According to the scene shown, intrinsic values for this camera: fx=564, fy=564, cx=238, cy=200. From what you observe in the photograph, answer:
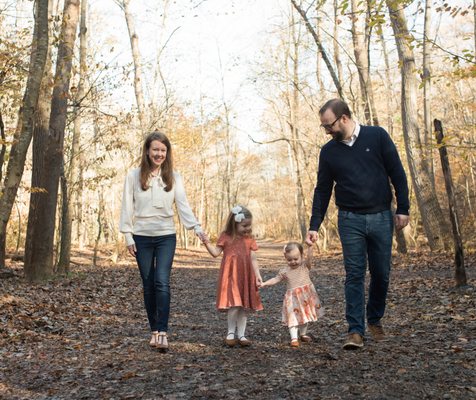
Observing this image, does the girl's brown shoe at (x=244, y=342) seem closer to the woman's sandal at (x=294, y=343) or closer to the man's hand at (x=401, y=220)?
the woman's sandal at (x=294, y=343)

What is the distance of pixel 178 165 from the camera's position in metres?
38.4

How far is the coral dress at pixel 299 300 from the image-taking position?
19.9 feet

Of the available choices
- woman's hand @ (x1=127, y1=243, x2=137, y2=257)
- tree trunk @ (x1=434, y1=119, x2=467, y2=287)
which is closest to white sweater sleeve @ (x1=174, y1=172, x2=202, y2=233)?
woman's hand @ (x1=127, y1=243, x2=137, y2=257)

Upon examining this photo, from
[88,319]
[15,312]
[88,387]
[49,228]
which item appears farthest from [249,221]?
[49,228]

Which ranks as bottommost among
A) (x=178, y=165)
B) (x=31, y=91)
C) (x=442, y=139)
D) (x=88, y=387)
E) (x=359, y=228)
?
(x=88, y=387)

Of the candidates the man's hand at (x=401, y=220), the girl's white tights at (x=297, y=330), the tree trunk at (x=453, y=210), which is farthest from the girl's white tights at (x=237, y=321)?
the tree trunk at (x=453, y=210)

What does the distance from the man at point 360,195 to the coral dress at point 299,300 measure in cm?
56

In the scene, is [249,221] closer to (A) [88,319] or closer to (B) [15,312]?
(A) [88,319]

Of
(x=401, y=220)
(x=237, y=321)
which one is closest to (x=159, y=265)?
(x=237, y=321)

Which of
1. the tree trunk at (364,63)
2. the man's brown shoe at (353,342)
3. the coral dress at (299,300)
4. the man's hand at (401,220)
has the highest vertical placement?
the tree trunk at (364,63)

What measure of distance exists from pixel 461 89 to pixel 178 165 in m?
23.3

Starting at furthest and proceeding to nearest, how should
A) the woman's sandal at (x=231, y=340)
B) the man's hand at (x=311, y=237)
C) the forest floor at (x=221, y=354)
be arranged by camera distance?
the woman's sandal at (x=231, y=340)
the man's hand at (x=311, y=237)
the forest floor at (x=221, y=354)

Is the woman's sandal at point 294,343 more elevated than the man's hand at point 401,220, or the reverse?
the man's hand at point 401,220

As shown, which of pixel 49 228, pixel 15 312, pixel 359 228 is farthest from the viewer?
pixel 49 228
